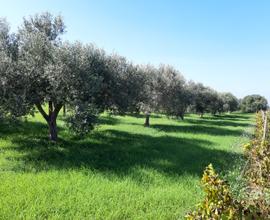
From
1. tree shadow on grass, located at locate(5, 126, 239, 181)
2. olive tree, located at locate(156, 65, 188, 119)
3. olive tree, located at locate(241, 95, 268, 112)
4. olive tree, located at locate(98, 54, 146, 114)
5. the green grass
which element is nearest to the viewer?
the green grass

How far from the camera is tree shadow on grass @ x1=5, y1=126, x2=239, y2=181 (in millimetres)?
14312

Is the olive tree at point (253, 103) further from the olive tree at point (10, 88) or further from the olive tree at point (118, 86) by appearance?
the olive tree at point (10, 88)

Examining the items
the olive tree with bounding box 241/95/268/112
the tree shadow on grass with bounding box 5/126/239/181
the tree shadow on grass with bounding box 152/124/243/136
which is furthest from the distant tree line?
the olive tree with bounding box 241/95/268/112

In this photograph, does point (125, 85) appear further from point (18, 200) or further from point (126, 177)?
point (18, 200)

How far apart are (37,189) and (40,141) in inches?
364

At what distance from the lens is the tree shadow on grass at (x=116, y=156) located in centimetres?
1431

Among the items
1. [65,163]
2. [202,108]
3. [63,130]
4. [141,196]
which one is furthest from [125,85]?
[202,108]

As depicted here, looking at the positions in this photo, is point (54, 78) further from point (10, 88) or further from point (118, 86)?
point (118, 86)

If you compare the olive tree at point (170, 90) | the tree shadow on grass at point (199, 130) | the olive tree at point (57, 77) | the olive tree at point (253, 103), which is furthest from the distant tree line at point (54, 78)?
the olive tree at point (253, 103)

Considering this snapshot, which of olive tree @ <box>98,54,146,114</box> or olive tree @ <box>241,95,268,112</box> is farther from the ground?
olive tree @ <box>241,95,268,112</box>

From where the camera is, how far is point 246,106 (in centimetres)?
18162

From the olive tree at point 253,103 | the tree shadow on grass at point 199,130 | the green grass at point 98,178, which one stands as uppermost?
the olive tree at point 253,103

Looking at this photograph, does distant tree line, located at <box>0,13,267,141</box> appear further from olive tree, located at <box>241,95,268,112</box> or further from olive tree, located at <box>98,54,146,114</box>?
olive tree, located at <box>241,95,268,112</box>

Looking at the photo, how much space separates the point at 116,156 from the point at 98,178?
4.35 meters
